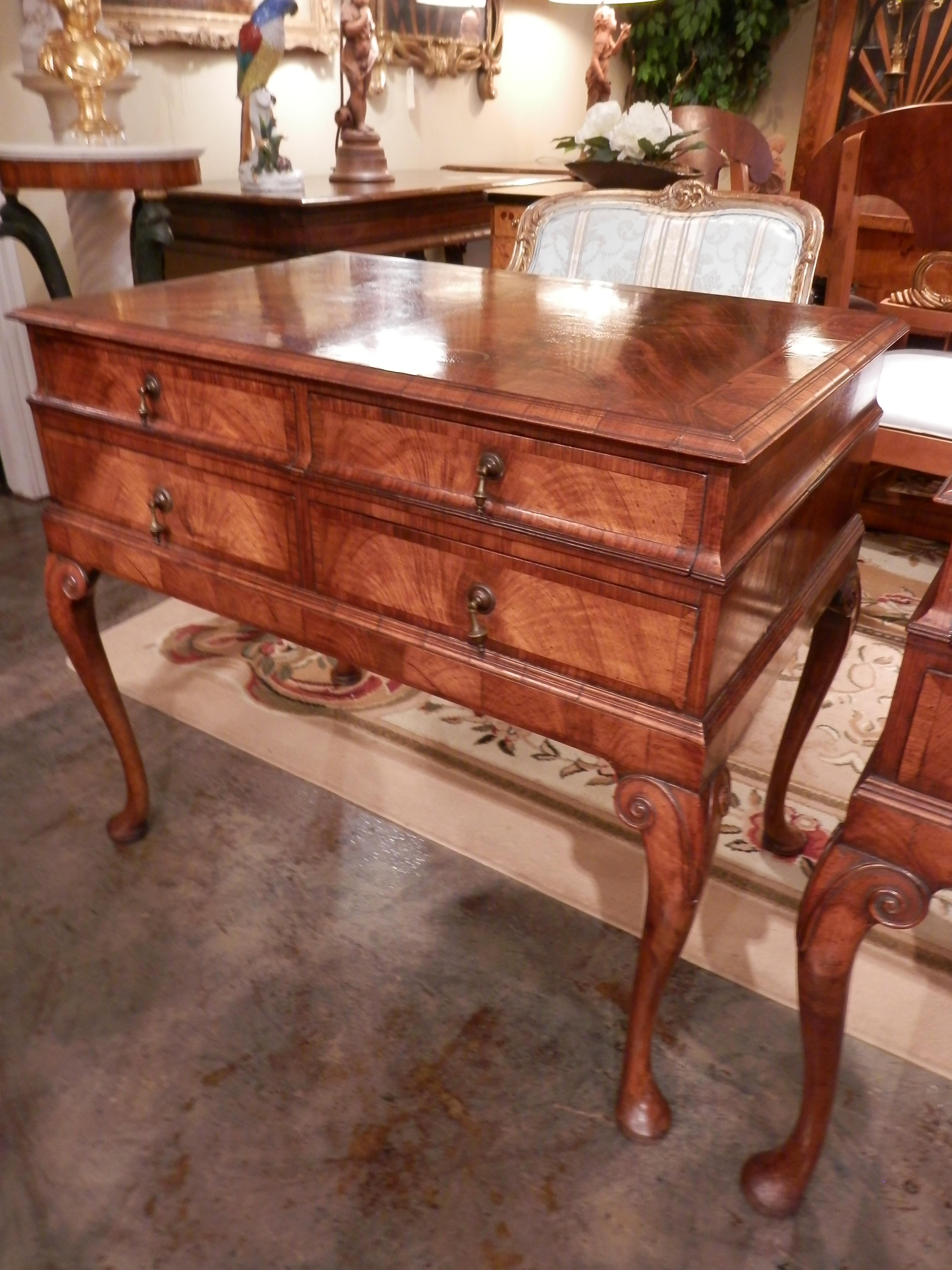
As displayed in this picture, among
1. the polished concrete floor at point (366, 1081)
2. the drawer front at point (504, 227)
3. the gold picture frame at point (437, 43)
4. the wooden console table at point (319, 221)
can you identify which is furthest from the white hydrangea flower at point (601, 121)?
the polished concrete floor at point (366, 1081)

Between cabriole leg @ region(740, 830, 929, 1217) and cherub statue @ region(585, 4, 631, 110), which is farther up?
cherub statue @ region(585, 4, 631, 110)

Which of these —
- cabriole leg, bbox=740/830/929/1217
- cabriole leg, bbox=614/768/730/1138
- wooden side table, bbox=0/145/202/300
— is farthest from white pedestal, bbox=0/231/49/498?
cabriole leg, bbox=740/830/929/1217

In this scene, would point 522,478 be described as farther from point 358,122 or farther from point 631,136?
point 358,122

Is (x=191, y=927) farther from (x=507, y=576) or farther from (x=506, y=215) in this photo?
(x=506, y=215)

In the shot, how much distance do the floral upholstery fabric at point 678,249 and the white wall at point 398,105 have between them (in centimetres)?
136

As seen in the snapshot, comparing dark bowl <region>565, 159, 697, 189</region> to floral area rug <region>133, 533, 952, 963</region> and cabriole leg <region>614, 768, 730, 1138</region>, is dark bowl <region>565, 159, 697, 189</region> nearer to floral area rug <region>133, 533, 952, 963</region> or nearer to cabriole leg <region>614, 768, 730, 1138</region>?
floral area rug <region>133, 533, 952, 963</region>

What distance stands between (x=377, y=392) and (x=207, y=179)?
3007mm

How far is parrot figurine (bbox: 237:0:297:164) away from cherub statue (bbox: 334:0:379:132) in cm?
26

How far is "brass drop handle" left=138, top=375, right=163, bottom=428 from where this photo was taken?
121 centimetres

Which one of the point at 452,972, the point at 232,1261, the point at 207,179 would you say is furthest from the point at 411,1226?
the point at 207,179

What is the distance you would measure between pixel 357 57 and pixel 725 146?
141 centimetres

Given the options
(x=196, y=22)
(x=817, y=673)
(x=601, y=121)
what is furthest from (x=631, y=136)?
(x=817, y=673)

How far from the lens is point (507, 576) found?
1007 millimetres

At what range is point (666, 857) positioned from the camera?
1007 mm
